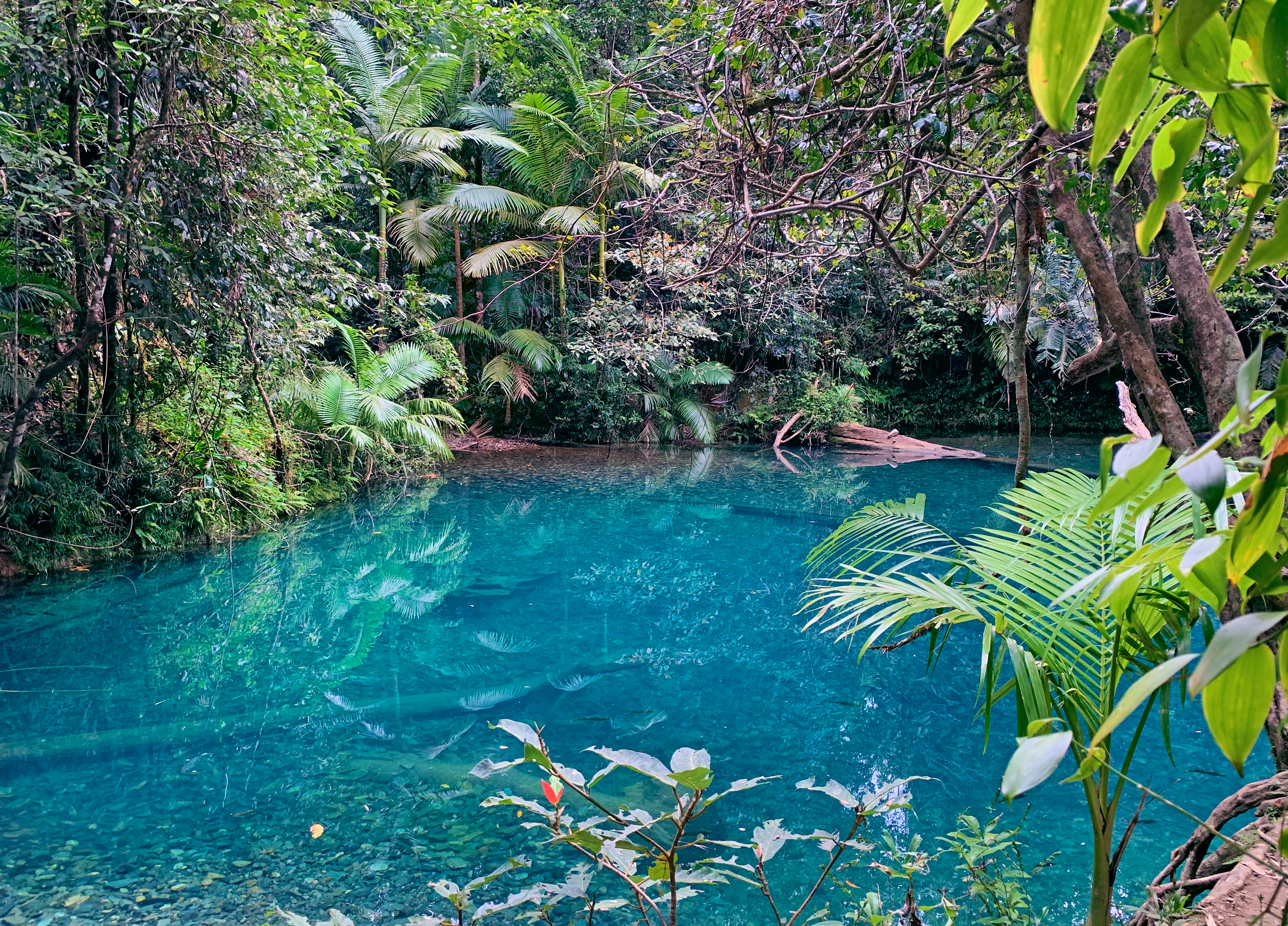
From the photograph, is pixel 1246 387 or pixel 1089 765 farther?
pixel 1089 765

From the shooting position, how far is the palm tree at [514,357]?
39.1 feet

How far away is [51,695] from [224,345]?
218 centimetres

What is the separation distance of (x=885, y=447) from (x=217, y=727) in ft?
34.8

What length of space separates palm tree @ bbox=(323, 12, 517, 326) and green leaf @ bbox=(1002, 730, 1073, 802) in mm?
11025

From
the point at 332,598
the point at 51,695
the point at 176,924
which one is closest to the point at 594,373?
the point at 332,598

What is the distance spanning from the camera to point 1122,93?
0.35m

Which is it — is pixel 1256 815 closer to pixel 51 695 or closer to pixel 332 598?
pixel 51 695

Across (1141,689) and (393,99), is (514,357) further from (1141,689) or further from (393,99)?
(1141,689)

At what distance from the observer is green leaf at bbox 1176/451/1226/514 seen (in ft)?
0.96

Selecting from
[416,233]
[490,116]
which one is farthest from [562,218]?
[490,116]

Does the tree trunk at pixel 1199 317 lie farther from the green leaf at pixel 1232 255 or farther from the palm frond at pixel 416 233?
the palm frond at pixel 416 233

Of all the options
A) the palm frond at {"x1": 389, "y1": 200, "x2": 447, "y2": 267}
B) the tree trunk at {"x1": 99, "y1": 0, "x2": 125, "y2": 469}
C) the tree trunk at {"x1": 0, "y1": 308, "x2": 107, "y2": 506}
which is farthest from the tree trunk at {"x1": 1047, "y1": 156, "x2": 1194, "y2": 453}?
the palm frond at {"x1": 389, "y1": 200, "x2": 447, "y2": 267}

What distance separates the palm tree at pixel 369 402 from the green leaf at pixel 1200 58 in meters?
7.49

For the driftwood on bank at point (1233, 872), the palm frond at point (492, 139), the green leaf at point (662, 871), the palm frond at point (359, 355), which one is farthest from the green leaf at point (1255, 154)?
the palm frond at point (492, 139)
